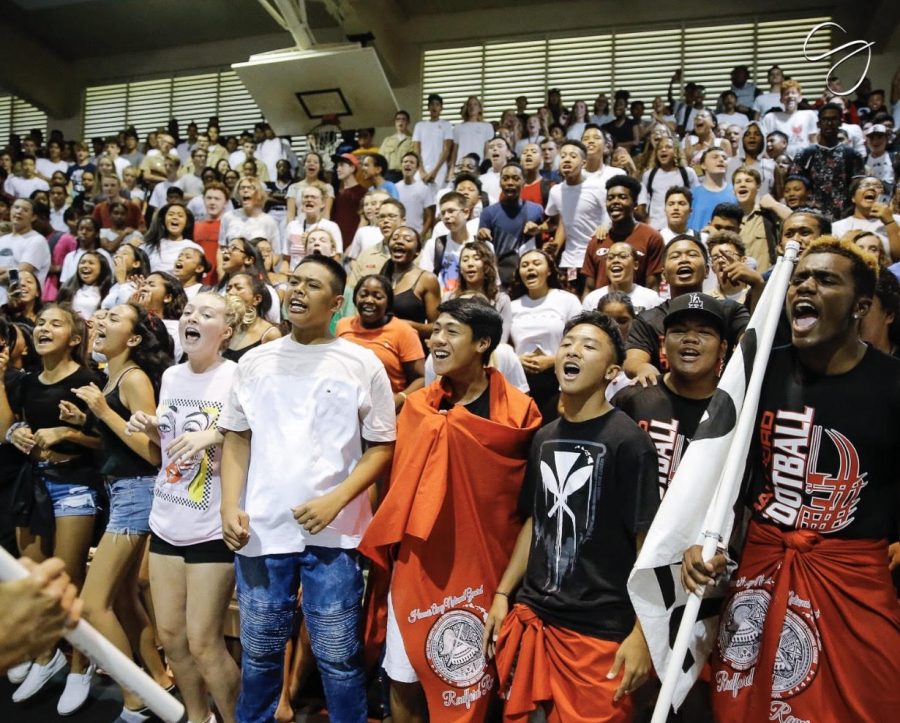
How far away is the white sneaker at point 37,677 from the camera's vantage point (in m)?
3.77

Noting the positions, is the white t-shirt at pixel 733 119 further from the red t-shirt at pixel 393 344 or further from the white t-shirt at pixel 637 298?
the red t-shirt at pixel 393 344

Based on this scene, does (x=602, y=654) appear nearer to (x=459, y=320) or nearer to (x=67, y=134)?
(x=459, y=320)

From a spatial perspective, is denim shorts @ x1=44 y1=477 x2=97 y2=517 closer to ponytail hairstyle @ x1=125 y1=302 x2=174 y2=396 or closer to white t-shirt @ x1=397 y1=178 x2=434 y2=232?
ponytail hairstyle @ x1=125 y1=302 x2=174 y2=396

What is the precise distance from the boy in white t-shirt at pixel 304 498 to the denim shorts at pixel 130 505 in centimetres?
74

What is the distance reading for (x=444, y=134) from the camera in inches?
434

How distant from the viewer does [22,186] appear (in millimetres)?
11500

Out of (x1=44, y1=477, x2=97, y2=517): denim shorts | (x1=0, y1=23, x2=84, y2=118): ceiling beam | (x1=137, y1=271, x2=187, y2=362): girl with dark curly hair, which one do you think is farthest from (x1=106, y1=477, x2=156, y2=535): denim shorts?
(x1=0, y1=23, x2=84, y2=118): ceiling beam

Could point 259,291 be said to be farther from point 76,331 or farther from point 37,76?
point 37,76

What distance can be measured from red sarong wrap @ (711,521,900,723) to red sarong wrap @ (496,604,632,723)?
0.33 m

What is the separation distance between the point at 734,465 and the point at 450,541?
3.51 feet

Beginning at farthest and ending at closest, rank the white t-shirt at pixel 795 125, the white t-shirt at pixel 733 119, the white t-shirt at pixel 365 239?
1. the white t-shirt at pixel 733 119
2. the white t-shirt at pixel 795 125
3. the white t-shirt at pixel 365 239

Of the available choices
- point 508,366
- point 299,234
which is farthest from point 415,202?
point 508,366

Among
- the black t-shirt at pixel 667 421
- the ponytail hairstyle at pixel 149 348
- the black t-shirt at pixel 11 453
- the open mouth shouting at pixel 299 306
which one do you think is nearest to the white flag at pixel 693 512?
the black t-shirt at pixel 667 421

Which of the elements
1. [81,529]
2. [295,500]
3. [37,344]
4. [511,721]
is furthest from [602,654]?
[37,344]
